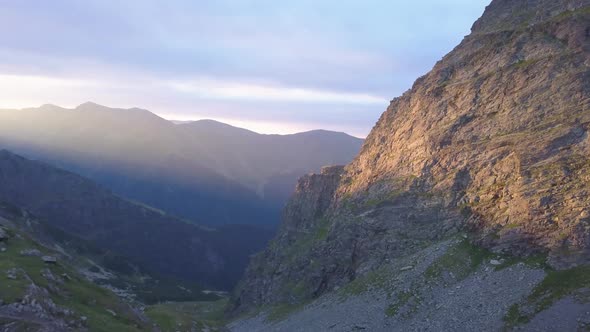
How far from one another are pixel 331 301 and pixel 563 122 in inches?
1964

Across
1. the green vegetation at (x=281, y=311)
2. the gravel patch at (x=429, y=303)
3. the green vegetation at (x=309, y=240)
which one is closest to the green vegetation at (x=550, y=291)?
the gravel patch at (x=429, y=303)

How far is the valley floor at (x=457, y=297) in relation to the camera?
200ft

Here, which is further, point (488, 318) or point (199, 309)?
point (199, 309)

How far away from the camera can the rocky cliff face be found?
3152 inches

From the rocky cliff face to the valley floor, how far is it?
4.28 meters

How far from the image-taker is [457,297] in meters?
72.6

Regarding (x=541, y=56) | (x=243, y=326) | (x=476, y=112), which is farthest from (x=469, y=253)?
(x=243, y=326)

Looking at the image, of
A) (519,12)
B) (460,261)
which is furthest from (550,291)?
(519,12)

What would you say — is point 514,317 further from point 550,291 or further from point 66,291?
point 66,291

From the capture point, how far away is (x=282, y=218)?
177 m

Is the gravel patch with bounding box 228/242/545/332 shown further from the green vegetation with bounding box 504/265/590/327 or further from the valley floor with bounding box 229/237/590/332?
the green vegetation with bounding box 504/265/590/327

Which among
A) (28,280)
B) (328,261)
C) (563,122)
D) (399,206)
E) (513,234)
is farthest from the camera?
(328,261)

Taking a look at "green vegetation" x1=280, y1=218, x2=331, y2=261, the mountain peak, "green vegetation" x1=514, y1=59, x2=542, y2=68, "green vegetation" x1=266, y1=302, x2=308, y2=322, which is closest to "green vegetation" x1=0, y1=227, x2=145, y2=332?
"green vegetation" x1=266, y1=302, x2=308, y2=322

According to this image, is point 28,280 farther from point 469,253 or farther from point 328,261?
point 328,261
